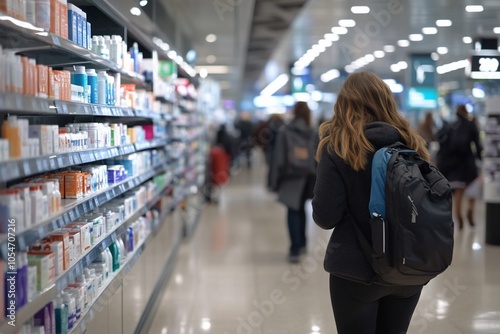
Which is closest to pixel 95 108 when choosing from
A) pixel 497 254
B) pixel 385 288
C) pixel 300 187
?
pixel 385 288

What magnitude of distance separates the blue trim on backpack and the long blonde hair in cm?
11

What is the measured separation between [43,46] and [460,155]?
24.1 ft

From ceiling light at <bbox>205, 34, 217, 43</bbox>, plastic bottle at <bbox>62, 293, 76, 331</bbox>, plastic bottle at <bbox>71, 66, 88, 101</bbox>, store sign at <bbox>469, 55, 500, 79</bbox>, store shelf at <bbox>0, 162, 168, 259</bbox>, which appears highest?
ceiling light at <bbox>205, 34, 217, 43</bbox>

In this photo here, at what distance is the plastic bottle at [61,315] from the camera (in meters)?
2.93

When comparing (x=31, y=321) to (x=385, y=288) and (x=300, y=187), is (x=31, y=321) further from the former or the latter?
(x=300, y=187)

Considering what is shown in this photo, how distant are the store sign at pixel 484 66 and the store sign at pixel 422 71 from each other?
23.2 feet

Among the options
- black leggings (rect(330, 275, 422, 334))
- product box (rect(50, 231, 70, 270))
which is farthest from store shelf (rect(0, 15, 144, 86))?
black leggings (rect(330, 275, 422, 334))

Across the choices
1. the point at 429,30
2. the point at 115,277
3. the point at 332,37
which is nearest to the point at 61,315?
the point at 115,277

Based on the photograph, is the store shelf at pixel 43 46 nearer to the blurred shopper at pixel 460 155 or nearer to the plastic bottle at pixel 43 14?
the plastic bottle at pixel 43 14

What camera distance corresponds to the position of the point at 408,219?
2600 mm

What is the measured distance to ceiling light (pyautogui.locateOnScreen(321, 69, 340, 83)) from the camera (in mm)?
20522

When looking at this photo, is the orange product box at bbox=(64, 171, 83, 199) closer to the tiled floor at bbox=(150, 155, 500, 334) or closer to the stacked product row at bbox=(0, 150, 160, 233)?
the stacked product row at bbox=(0, 150, 160, 233)

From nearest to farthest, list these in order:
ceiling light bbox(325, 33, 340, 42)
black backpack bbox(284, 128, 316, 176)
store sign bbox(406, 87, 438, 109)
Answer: black backpack bbox(284, 128, 316, 176), ceiling light bbox(325, 33, 340, 42), store sign bbox(406, 87, 438, 109)

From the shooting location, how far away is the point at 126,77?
493 cm
